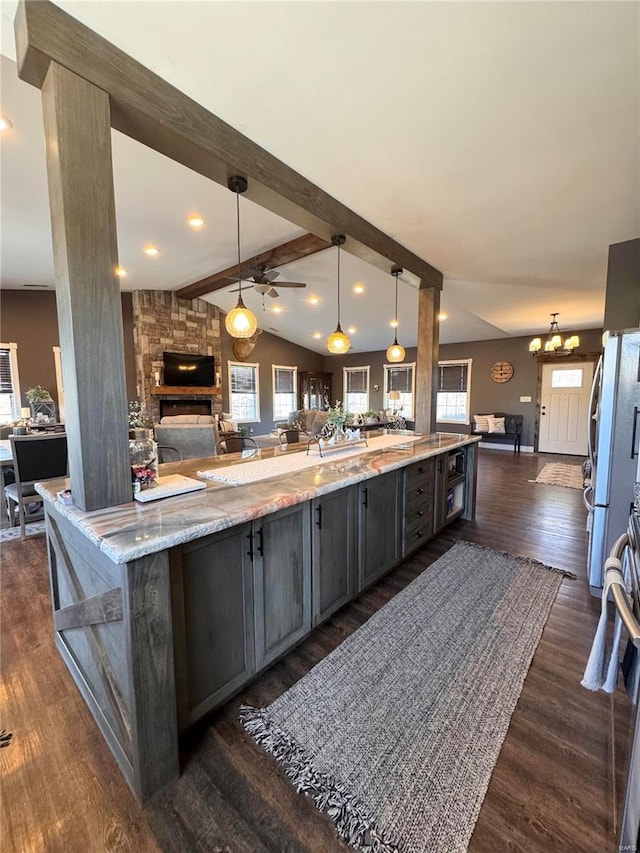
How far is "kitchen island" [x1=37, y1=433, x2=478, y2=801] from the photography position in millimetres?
1228

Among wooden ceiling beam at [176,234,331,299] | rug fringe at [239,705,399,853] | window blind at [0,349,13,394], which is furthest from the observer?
window blind at [0,349,13,394]

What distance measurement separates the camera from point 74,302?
139 cm

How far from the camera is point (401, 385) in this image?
10.6 metres

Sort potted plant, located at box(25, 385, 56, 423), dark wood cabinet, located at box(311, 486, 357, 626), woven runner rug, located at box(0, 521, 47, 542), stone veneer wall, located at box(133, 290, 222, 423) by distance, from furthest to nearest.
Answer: stone veneer wall, located at box(133, 290, 222, 423), potted plant, located at box(25, 385, 56, 423), woven runner rug, located at box(0, 521, 47, 542), dark wood cabinet, located at box(311, 486, 357, 626)

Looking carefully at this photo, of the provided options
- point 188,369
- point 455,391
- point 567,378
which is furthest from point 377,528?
point 455,391

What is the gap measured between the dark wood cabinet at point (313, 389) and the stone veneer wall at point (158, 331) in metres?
3.70

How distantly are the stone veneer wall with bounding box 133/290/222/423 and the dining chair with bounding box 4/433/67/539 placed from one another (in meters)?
3.88

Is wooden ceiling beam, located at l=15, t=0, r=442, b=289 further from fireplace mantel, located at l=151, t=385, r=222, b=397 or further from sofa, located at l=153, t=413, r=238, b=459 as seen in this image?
fireplace mantel, located at l=151, t=385, r=222, b=397

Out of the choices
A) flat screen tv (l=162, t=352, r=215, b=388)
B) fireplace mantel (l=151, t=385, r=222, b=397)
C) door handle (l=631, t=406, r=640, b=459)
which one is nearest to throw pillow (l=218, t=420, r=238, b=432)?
fireplace mantel (l=151, t=385, r=222, b=397)

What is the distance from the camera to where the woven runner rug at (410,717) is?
1.20 m

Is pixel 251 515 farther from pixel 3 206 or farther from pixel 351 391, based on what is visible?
pixel 351 391

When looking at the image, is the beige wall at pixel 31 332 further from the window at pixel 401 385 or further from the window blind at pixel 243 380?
the window at pixel 401 385

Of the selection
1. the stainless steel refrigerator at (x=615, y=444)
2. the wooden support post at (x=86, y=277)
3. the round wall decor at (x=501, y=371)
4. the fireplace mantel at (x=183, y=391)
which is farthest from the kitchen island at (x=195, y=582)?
the round wall decor at (x=501, y=371)

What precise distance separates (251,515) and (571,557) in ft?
9.80
